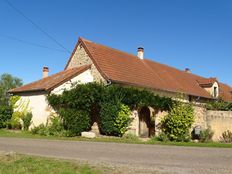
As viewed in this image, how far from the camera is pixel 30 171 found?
7867 millimetres

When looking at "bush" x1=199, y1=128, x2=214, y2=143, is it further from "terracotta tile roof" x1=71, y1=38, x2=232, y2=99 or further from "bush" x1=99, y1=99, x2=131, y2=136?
"terracotta tile roof" x1=71, y1=38, x2=232, y2=99

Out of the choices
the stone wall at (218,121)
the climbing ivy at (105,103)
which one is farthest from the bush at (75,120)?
the stone wall at (218,121)

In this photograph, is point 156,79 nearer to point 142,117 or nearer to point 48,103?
point 142,117

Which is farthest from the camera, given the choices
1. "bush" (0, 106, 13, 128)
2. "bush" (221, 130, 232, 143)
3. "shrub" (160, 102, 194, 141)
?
"bush" (0, 106, 13, 128)

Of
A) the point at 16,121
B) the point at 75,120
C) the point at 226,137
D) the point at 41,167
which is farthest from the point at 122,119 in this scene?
the point at 41,167

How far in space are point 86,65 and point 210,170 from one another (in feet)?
59.6

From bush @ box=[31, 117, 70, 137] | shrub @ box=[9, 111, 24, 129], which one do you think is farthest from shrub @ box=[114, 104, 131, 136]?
shrub @ box=[9, 111, 24, 129]

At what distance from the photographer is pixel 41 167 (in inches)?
324

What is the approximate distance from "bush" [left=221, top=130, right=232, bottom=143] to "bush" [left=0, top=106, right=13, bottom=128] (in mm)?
16261

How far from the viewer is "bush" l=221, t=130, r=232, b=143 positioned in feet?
69.1

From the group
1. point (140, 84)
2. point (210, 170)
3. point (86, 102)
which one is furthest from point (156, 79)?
point (210, 170)

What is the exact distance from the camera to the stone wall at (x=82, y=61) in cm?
2427

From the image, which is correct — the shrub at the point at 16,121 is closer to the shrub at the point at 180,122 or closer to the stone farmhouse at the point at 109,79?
the stone farmhouse at the point at 109,79

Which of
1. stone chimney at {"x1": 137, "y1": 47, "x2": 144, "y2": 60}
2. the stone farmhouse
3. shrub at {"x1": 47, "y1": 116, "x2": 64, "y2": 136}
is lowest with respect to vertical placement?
shrub at {"x1": 47, "y1": 116, "x2": 64, "y2": 136}
